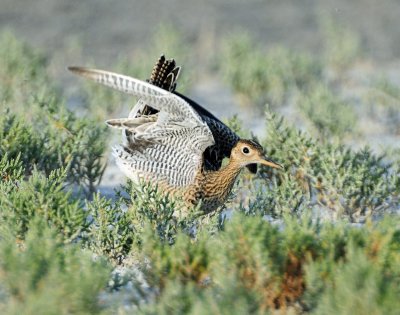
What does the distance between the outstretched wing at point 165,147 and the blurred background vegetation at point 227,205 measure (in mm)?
249

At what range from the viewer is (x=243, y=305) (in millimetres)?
4031

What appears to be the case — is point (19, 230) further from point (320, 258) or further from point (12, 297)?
point (320, 258)

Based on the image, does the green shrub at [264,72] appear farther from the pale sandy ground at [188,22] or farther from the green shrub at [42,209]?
the green shrub at [42,209]

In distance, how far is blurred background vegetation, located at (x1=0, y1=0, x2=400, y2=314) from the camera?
14.2ft

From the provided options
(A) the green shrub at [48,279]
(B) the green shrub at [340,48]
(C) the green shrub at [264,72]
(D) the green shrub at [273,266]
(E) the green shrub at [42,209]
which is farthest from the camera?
(B) the green shrub at [340,48]

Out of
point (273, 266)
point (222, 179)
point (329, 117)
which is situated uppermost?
point (329, 117)

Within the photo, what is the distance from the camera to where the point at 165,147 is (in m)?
6.51

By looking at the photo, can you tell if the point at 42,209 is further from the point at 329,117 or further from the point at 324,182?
the point at 329,117

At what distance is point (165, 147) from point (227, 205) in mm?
1059

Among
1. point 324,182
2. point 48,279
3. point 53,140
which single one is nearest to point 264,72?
point 53,140

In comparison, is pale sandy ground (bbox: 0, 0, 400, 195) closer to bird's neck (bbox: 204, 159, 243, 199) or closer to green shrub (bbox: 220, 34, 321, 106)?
green shrub (bbox: 220, 34, 321, 106)

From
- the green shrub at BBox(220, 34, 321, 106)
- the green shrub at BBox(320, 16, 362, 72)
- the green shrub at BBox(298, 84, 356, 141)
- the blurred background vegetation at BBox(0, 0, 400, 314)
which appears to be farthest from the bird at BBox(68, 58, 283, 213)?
the green shrub at BBox(320, 16, 362, 72)

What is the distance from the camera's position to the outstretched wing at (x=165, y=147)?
629 cm

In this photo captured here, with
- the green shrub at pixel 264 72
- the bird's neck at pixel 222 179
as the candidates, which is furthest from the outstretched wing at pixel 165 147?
the green shrub at pixel 264 72
